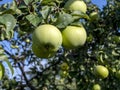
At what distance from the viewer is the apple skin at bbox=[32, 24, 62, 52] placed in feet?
4.54

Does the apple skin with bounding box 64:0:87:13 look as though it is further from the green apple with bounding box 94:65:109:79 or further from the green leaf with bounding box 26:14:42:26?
the green apple with bounding box 94:65:109:79

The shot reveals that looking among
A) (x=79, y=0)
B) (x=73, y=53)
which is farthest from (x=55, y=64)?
(x=79, y=0)

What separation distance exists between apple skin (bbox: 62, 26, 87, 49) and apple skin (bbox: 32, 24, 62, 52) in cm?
6

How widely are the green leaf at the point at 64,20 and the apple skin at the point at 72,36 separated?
0.04 metres

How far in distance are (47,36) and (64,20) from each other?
0.10m

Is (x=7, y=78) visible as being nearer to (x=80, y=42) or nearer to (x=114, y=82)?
(x=114, y=82)

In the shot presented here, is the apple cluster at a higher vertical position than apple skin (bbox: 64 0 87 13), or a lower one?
lower

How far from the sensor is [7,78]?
5.00 meters

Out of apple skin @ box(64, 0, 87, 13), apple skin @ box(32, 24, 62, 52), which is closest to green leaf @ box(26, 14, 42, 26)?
apple skin @ box(32, 24, 62, 52)

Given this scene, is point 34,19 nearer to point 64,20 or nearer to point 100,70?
point 64,20

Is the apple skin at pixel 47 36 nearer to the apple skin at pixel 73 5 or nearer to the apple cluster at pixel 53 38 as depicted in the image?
the apple cluster at pixel 53 38

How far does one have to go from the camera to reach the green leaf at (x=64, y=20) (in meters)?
1.43

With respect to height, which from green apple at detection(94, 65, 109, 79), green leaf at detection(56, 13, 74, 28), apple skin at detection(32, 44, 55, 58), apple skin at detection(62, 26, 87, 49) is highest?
green leaf at detection(56, 13, 74, 28)

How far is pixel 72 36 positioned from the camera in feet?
4.81
